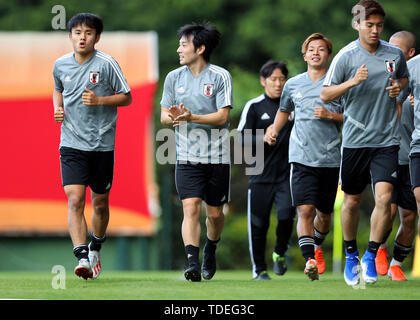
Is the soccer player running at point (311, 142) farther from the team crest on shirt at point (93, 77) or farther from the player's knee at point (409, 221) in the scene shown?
the team crest on shirt at point (93, 77)

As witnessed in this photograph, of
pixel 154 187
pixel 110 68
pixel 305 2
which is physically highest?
pixel 305 2

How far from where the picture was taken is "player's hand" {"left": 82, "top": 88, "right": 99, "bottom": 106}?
9.75 meters

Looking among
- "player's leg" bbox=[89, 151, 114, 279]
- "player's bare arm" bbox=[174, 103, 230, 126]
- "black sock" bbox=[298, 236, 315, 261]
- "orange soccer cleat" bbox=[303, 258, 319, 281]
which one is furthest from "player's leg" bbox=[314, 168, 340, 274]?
"player's leg" bbox=[89, 151, 114, 279]

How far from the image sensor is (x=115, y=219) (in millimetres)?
20078

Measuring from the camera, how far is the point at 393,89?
929 centimetres

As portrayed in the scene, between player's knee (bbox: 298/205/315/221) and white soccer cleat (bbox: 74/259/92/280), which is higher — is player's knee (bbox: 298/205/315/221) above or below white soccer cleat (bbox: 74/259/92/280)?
above

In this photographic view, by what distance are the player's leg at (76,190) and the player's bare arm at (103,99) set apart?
516mm

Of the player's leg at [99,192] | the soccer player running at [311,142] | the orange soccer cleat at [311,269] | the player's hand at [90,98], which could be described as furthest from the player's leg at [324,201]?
the player's hand at [90,98]

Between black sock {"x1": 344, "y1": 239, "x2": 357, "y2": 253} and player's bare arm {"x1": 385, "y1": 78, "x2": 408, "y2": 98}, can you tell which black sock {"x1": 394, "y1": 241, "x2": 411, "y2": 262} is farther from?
player's bare arm {"x1": 385, "y1": 78, "x2": 408, "y2": 98}

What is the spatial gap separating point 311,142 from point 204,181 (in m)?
1.20
